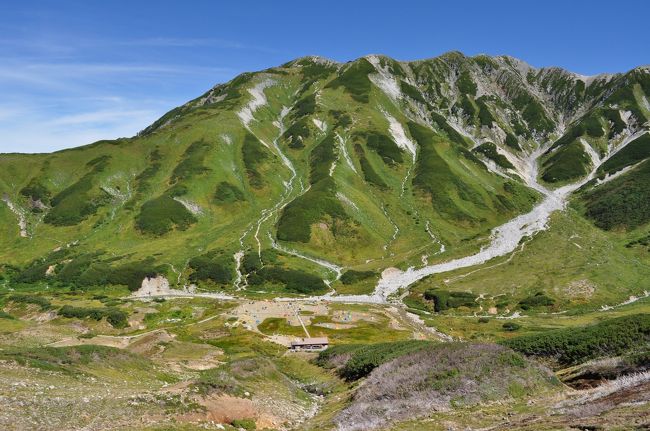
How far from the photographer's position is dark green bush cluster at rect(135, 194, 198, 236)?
16950 cm

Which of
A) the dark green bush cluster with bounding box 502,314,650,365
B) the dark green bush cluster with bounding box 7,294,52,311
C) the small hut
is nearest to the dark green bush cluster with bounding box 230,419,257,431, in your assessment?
the dark green bush cluster with bounding box 502,314,650,365

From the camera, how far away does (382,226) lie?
607ft

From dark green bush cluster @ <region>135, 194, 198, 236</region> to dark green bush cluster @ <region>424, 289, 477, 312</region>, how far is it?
308 feet

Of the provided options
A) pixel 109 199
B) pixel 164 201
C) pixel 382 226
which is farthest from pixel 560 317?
pixel 109 199

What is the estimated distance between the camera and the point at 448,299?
399 feet

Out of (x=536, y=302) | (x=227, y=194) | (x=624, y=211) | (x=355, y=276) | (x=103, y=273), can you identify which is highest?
(x=227, y=194)

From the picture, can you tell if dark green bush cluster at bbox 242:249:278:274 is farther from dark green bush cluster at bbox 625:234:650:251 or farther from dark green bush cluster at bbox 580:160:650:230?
dark green bush cluster at bbox 580:160:650:230

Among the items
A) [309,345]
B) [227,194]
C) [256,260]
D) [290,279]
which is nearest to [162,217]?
[227,194]

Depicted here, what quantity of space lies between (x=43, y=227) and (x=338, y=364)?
160 metres

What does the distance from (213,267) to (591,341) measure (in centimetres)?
12011

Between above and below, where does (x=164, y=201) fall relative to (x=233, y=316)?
above

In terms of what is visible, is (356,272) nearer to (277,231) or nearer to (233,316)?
(277,231)

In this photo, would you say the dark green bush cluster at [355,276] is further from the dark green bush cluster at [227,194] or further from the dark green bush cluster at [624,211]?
the dark green bush cluster at [624,211]

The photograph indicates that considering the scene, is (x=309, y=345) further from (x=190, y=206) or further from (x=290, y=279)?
(x=190, y=206)
